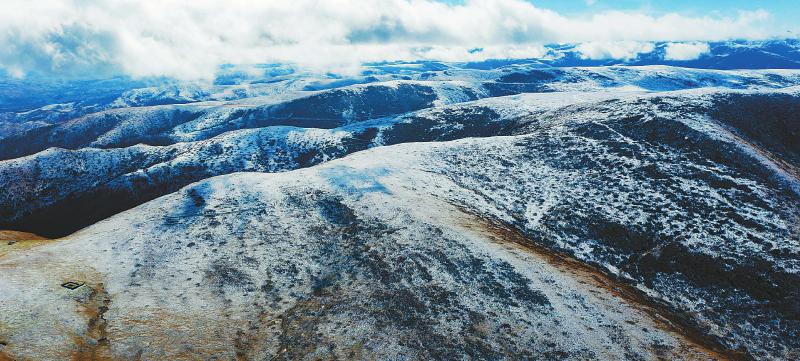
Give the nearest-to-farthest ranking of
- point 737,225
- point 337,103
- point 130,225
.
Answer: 1. point 737,225
2. point 130,225
3. point 337,103

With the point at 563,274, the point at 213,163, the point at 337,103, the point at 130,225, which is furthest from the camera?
the point at 337,103

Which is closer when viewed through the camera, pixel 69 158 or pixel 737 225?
pixel 737 225

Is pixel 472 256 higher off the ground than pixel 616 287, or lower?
higher

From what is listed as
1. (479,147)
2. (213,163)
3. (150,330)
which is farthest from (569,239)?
(213,163)

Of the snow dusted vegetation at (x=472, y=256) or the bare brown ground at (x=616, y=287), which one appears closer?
the bare brown ground at (x=616, y=287)

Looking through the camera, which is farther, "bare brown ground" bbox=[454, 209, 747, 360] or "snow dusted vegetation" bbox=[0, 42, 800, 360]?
"snow dusted vegetation" bbox=[0, 42, 800, 360]

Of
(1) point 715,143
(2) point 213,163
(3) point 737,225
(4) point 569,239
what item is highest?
(1) point 715,143

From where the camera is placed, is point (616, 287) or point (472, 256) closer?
point (616, 287)

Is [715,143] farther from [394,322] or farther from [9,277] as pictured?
[9,277]
